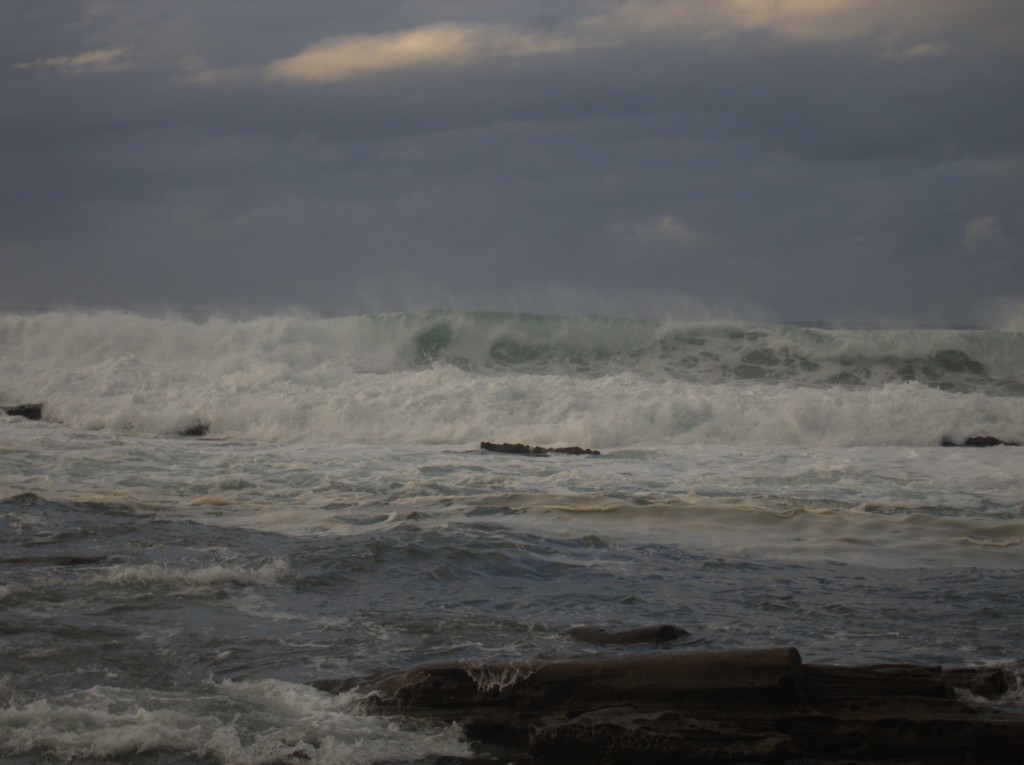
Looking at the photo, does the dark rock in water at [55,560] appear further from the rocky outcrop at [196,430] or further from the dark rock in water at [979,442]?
the dark rock in water at [979,442]

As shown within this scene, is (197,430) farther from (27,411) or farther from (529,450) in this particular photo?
(529,450)

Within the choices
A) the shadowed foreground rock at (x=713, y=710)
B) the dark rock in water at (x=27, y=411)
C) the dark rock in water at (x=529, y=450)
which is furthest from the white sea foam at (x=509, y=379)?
the shadowed foreground rock at (x=713, y=710)

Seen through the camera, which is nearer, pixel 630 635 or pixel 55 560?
pixel 630 635

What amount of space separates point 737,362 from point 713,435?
36.4 ft

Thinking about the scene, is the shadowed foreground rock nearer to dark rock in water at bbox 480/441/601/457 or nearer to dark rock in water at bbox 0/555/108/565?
dark rock in water at bbox 0/555/108/565

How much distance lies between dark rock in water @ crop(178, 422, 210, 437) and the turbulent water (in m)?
0.15

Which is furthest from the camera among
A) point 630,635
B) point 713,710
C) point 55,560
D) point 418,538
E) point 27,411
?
point 27,411

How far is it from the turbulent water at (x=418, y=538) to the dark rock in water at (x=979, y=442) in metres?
0.44

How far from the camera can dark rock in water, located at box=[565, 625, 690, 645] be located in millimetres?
6516

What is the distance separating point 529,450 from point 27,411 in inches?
419

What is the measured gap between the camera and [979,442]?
1825cm

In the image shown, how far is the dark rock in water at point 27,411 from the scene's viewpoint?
69.7 feet

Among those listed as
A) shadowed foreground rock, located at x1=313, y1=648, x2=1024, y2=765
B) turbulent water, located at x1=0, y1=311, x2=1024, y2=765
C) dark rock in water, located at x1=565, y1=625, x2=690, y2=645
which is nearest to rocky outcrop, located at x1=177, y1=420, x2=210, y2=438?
turbulent water, located at x1=0, y1=311, x2=1024, y2=765

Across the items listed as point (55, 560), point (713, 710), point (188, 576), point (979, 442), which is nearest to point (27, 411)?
point (55, 560)
